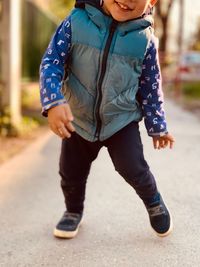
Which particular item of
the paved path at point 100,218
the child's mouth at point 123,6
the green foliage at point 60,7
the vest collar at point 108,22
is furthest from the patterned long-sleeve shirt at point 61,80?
the green foliage at point 60,7

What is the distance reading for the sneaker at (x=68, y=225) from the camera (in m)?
2.96

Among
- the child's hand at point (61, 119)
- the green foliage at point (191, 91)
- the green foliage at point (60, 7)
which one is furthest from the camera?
the green foliage at point (60, 7)

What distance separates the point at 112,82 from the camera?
106 inches

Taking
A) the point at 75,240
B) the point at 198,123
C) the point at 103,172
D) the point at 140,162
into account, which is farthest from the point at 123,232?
the point at 198,123

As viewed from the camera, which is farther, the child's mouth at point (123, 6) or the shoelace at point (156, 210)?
the shoelace at point (156, 210)

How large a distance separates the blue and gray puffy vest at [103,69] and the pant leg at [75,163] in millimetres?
104

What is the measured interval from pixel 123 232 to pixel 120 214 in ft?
0.98

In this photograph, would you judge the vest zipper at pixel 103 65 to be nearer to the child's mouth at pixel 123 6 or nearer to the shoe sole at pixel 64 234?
the child's mouth at pixel 123 6

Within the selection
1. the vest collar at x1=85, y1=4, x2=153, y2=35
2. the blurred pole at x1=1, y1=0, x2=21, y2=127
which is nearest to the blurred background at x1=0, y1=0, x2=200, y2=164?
the blurred pole at x1=1, y1=0, x2=21, y2=127

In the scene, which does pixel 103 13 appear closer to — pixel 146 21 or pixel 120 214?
pixel 146 21

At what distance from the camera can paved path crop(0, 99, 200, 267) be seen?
267 cm

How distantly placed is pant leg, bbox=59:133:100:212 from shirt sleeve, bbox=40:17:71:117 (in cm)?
39

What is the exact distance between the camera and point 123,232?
9.96 feet

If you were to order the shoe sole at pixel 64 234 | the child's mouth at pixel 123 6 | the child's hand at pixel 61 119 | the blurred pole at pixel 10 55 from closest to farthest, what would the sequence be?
the child's hand at pixel 61 119, the child's mouth at pixel 123 6, the shoe sole at pixel 64 234, the blurred pole at pixel 10 55
